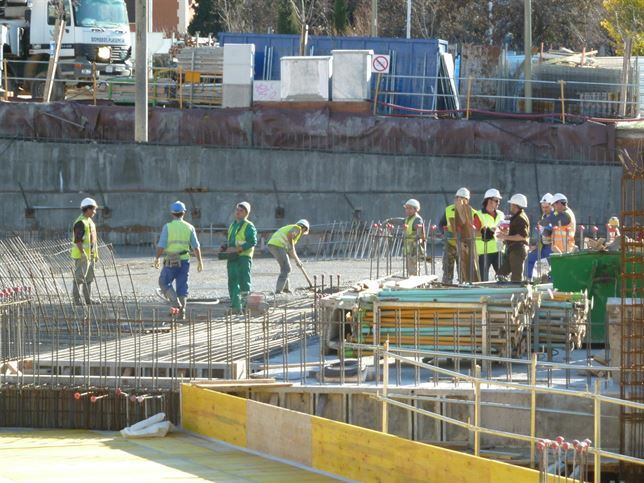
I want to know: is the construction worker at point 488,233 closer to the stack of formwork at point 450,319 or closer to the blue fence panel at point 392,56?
the stack of formwork at point 450,319

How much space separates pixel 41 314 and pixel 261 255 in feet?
35.6

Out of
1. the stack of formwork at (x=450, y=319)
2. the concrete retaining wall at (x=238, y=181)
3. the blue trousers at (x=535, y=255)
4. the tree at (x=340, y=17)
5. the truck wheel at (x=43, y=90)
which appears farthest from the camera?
the tree at (x=340, y=17)

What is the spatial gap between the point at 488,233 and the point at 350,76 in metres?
12.8

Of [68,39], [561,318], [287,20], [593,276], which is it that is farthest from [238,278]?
[287,20]

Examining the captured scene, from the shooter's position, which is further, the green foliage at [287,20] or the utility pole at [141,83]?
the green foliage at [287,20]

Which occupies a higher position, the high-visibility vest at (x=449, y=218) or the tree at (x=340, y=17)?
the tree at (x=340, y=17)

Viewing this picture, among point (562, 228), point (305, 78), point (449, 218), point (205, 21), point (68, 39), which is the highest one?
point (205, 21)

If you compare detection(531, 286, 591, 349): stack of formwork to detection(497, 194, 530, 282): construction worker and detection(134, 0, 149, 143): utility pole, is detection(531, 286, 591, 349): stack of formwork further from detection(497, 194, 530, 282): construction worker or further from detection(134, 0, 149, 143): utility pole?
detection(134, 0, 149, 143): utility pole

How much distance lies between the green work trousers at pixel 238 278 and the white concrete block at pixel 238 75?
540 inches

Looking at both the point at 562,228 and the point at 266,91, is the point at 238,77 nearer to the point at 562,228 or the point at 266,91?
the point at 266,91

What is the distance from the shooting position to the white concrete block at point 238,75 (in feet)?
105

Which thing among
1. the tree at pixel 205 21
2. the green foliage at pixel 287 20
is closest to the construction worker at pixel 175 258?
the green foliage at pixel 287 20

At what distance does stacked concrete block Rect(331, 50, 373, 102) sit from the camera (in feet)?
102

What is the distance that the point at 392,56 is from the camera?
33.6 metres
